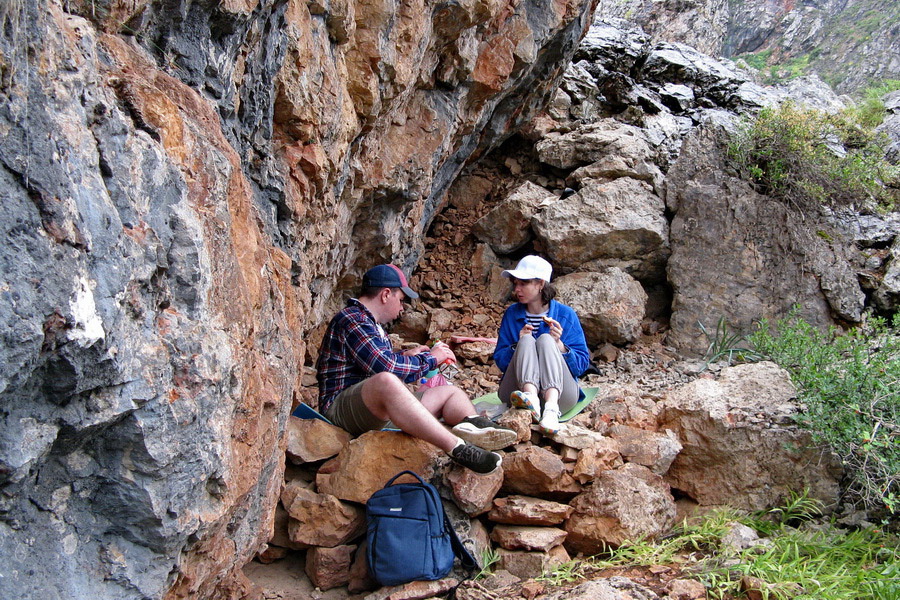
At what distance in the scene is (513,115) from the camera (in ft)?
22.4

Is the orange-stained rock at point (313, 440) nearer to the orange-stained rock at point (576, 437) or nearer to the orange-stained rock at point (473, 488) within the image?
the orange-stained rock at point (473, 488)

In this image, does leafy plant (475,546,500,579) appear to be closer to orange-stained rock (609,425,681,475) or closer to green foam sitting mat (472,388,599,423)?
green foam sitting mat (472,388,599,423)

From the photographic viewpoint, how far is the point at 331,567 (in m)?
3.19

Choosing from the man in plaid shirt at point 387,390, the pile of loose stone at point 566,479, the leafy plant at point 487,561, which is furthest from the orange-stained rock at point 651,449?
the leafy plant at point 487,561

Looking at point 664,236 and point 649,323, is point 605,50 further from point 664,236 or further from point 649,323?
point 649,323

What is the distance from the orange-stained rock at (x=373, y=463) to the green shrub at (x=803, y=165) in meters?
4.79

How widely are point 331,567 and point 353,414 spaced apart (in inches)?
32.8

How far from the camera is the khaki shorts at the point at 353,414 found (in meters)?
3.62

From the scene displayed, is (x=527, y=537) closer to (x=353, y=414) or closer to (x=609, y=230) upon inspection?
(x=353, y=414)

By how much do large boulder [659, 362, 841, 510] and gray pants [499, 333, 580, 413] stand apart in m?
0.66

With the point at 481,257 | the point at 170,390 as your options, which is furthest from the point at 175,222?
the point at 481,257

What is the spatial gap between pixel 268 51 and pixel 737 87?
6925mm

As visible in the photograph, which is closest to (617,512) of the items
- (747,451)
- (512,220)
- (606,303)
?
(747,451)

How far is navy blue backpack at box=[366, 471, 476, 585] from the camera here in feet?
9.66
